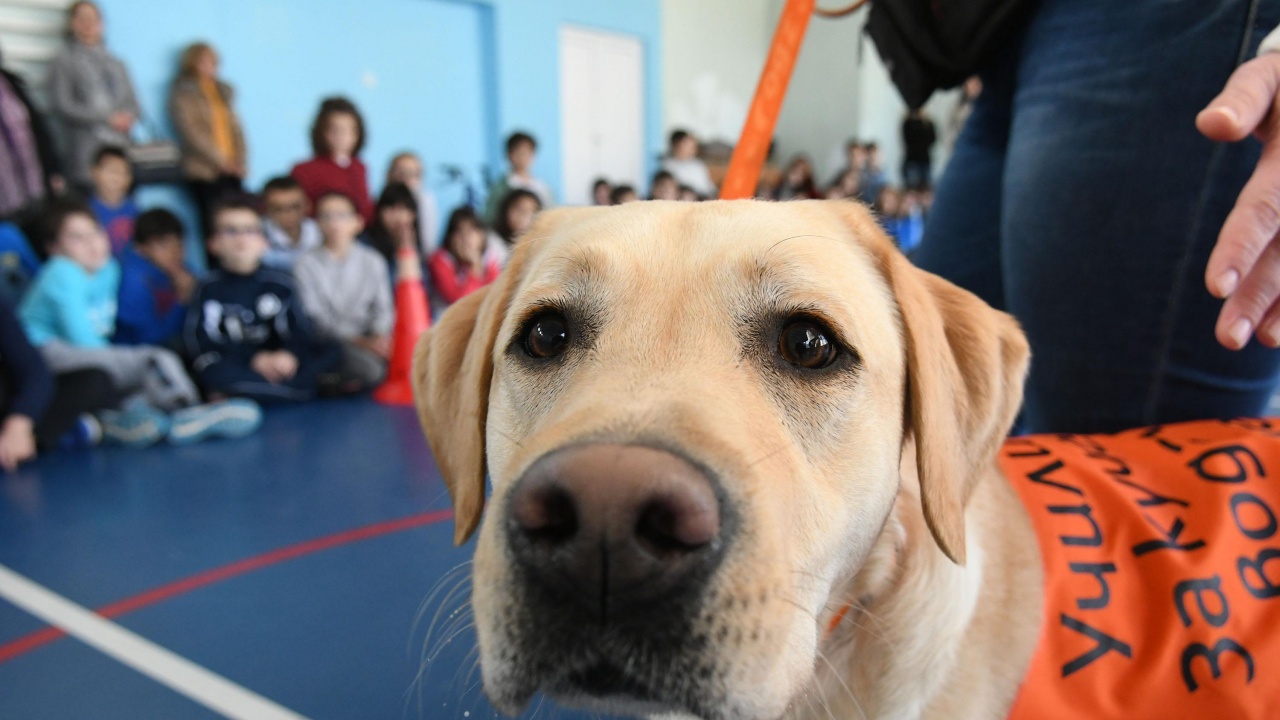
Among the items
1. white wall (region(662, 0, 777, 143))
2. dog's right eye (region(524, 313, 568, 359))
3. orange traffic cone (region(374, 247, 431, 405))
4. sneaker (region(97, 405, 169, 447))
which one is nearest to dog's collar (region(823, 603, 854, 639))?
dog's right eye (region(524, 313, 568, 359))

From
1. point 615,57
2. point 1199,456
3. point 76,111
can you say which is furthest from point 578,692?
point 615,57

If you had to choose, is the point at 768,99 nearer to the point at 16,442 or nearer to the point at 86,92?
the point at 16,442

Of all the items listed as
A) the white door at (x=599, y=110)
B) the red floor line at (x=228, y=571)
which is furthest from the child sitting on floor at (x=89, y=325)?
the white door at (x=599, y=110)

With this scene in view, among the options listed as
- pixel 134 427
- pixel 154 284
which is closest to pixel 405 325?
pixel 154 284

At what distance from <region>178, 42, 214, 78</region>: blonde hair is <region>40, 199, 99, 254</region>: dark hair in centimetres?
296

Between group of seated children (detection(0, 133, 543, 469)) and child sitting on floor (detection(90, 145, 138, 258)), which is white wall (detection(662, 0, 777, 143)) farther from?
child sitting on floor (detection(90, 145, 138, 258))

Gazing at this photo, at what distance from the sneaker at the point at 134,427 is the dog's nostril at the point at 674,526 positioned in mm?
4890

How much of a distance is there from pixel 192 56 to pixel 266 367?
4556 millimetres

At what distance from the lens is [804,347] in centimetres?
134

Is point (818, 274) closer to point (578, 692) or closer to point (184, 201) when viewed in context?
point (578, 692)

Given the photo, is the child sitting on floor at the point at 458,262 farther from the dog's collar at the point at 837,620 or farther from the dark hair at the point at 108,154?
the dog's collar at the point at 837,620

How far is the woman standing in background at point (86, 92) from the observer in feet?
24.1

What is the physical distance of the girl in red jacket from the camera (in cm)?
820

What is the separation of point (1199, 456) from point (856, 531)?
0.95 m
